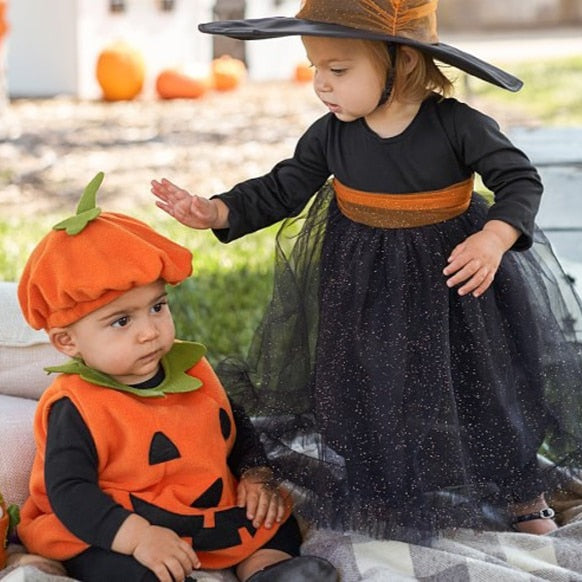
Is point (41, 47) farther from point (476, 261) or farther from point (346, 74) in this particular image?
point (476, 261)

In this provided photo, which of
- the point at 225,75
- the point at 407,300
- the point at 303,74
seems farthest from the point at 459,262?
the point at 303,74

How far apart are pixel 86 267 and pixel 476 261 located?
704 millimetres

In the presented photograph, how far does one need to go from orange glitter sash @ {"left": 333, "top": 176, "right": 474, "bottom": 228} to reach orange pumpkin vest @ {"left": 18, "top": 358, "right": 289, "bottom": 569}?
504 mm

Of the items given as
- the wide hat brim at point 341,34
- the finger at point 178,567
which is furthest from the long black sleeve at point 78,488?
the wide hat brim at point 341,34

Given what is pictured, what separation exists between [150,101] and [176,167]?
2.07 metres

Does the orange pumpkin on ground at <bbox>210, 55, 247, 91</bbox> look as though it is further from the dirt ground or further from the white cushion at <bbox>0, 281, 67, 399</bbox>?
the white cushion at <bbox>0, 281, 67, 399</bbox>

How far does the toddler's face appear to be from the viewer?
7.55ft

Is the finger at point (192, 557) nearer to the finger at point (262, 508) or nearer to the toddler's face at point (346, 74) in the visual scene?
the finger at point (262, 508)

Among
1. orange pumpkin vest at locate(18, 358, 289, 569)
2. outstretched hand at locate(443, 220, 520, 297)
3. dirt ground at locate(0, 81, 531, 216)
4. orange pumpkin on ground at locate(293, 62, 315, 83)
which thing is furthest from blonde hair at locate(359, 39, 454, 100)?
orange pumpkin on ground at locate(293, 62, 315, 83)

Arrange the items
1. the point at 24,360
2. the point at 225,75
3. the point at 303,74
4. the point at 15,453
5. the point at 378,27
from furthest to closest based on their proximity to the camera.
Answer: the point at 303,74 → the point at 225,75 → the point at 24,360 → the point at 15,453 → the point at 378,27

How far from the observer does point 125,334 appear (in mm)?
2289

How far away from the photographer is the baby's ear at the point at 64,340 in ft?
7.61

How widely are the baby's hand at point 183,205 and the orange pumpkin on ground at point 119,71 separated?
631 centimetres

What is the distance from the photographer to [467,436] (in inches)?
96.1
